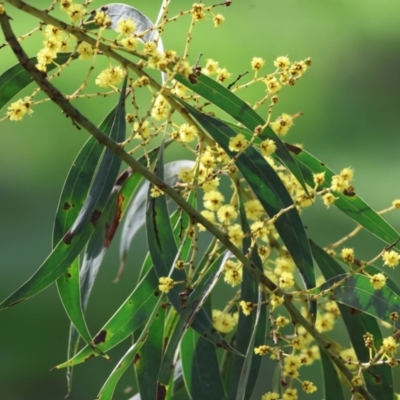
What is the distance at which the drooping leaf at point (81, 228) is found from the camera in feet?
2.06

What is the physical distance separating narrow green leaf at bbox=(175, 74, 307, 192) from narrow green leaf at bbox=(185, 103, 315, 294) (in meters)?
0.02

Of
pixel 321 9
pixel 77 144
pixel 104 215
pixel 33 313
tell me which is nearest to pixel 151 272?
pixel 104 215

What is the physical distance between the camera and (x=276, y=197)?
0.67 meters

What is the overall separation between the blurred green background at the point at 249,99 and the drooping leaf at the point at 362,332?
3.70ft

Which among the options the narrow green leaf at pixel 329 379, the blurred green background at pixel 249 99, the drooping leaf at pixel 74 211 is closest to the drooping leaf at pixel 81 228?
the drooping leaf at pixel 74 211

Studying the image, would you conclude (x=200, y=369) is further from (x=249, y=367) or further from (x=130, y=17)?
(x=130, y=17)

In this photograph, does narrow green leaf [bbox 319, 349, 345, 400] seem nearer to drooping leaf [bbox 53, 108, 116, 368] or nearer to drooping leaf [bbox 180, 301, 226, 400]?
drooping leaf [bbox 180, 301, 226, 400]

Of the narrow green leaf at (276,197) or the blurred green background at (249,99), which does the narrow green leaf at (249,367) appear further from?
the blurred green background at (249,99)

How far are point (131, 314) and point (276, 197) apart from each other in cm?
18

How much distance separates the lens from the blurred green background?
193cm

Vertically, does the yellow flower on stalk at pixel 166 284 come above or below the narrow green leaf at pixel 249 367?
above

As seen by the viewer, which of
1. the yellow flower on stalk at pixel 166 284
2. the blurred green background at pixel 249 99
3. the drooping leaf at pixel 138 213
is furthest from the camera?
the blurred green background at pixel 249 99

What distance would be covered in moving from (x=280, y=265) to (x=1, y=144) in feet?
6.54

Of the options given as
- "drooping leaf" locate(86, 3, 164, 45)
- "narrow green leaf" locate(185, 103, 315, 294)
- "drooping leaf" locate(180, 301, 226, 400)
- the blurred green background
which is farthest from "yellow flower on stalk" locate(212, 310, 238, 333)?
the blurred green background
